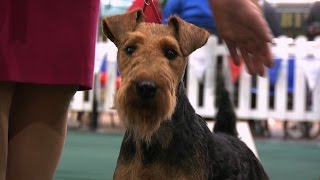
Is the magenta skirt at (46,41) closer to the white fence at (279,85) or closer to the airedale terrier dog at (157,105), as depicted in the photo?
the airedale terrier dog at (157,105)

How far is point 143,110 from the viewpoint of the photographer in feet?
4.06

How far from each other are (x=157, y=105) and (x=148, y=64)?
0.10 m

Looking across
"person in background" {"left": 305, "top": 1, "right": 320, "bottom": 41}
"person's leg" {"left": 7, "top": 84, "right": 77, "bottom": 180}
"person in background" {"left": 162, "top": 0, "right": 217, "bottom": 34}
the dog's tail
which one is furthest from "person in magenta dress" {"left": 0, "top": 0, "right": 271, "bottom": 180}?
"person in background" {"left": 305, "top": 1, "right": 320, "bottom": 41}

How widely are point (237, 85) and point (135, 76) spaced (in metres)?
4.66

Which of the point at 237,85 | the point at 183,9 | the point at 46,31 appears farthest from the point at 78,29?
the point at 237,85

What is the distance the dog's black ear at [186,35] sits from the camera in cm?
134

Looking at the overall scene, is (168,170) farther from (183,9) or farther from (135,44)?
(183,9)

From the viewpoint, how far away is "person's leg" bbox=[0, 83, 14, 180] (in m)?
1.20

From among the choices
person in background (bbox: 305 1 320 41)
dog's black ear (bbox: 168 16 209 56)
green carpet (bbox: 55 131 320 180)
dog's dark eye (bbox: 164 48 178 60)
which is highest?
person in background (bbox: 305 1 320 41)

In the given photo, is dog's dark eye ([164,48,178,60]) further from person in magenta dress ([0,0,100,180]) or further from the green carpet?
the green carpet

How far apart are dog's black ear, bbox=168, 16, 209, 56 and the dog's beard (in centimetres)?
13

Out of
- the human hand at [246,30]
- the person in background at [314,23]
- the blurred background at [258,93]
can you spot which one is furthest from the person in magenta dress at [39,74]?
the person in background at [314,23]

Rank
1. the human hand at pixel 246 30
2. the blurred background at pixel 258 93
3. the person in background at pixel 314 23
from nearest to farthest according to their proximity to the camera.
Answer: the human hand at pixel 246 30 → the blurred background at pixel 258 93 → the person in background at pixel 314 23

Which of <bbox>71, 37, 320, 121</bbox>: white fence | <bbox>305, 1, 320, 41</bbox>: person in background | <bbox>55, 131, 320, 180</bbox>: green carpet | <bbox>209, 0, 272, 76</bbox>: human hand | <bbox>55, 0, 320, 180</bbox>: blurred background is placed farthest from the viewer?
<bbox>305, 1, 320, 41</bbox>: person in background
